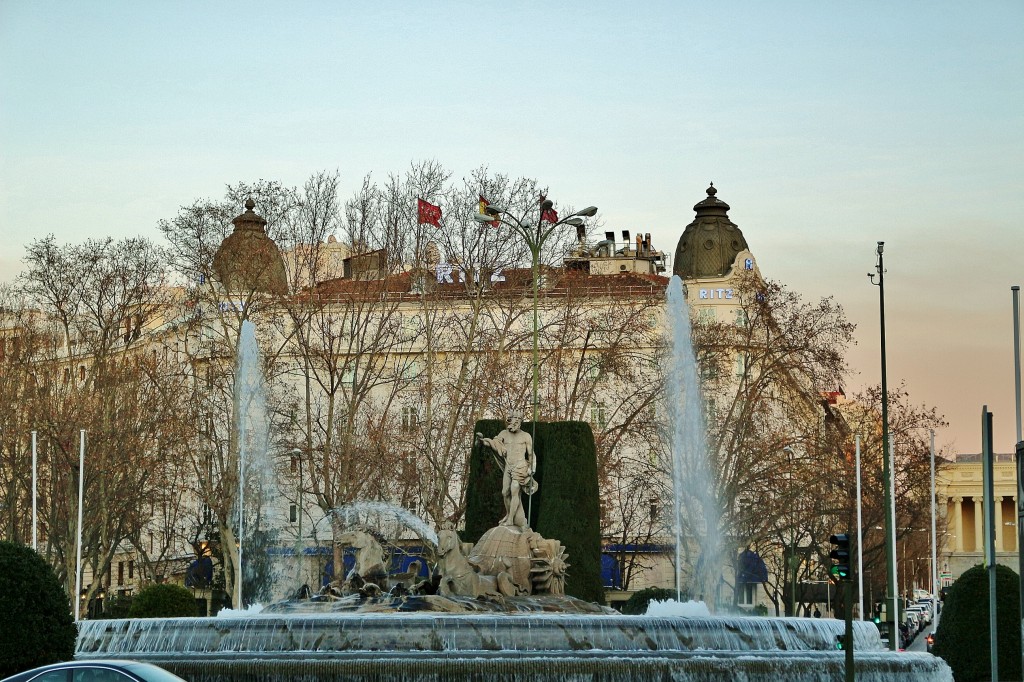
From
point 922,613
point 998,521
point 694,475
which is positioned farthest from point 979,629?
point 998,521

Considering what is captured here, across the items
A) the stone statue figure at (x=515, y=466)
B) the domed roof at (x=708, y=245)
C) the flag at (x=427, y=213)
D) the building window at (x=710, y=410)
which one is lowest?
the stone statue figure at (x=515, y=466)

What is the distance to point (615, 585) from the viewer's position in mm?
56969

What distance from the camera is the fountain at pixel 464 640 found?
2148cm

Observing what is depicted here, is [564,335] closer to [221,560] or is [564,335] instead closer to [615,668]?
[221,560]

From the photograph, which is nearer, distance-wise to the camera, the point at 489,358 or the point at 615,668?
the point at 615,668

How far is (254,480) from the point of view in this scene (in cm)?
4828

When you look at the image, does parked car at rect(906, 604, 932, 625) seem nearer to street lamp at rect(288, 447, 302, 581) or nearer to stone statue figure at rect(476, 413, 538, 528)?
street lamp at rect(288, 447, 302, 581)

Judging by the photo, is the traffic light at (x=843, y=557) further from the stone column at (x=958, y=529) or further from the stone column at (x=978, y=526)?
the stone column at (x=958, y=529)

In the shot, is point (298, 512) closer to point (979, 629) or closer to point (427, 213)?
point (427, 213)

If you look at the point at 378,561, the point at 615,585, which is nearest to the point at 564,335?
the point at 615,585

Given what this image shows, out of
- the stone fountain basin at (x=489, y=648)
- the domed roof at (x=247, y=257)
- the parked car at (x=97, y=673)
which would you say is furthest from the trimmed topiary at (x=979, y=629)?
the domed roof at (x=247, y=257)

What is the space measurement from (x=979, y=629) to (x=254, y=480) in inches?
1058

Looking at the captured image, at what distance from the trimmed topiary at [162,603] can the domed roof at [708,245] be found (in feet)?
134

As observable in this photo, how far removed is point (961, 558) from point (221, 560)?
250 ft
